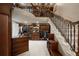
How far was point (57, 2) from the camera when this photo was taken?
2953 mm

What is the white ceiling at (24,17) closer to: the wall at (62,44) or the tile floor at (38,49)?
the wall at (62,44)

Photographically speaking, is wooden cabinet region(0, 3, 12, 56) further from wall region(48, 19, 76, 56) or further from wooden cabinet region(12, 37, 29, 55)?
wall region(48, 19, 76, 56)

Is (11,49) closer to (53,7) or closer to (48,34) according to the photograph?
(48,34)

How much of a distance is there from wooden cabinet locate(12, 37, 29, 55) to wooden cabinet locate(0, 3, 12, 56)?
109 millimetres

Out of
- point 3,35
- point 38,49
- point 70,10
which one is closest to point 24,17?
point 3,35

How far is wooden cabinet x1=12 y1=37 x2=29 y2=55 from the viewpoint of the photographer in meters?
3.01

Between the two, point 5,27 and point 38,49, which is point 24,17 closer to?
point 5,27

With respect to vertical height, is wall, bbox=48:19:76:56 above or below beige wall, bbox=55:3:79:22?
below

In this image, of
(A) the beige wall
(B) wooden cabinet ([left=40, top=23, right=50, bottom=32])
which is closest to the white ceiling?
(B) wooden cabinet ([left=40, top=23, right=50, bottom=32])

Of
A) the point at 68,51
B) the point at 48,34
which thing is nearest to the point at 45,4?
the point at 48,34

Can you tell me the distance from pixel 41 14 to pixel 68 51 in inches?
34.6

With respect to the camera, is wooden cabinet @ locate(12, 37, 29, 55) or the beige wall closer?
the beige wall

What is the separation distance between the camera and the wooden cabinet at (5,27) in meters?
2.97

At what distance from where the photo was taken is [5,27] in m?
3.00
